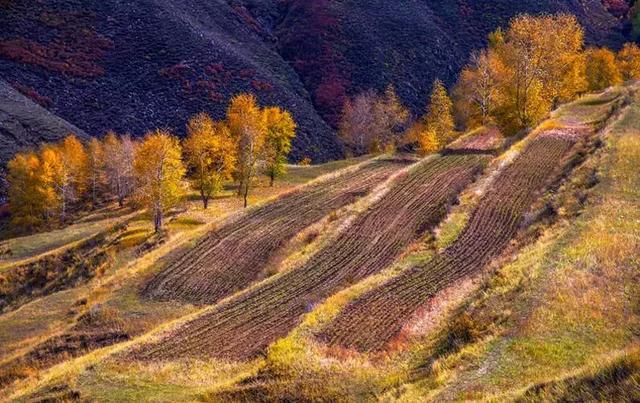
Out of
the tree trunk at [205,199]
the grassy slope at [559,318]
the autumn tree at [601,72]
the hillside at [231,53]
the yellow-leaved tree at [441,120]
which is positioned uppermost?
the hillside at [231,53]

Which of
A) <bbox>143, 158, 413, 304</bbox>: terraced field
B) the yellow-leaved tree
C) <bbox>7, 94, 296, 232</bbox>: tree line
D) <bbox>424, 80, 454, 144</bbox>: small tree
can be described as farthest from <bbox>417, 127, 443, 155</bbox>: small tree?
<bbox>143, 158, 413, 304</bbox>: terraced field

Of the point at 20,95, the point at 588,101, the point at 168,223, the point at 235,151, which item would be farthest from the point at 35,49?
the point at 588,101

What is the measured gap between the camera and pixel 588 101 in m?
63.4

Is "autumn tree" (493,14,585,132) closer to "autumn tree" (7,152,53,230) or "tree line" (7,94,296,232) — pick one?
"tree line" (7,94,296,232)

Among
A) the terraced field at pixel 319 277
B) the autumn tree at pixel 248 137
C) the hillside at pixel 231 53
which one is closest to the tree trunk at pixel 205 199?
the autumn tree at pixel 248 137

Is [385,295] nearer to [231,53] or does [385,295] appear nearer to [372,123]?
[372,123]

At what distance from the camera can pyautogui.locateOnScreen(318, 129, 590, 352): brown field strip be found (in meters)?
24.7

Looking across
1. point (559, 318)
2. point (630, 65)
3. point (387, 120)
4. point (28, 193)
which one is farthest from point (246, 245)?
point (630, 65)

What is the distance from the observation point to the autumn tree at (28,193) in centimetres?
7994

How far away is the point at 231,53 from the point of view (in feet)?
417

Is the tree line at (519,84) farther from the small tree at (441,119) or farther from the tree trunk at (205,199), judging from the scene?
the tree trunk at (205,199)

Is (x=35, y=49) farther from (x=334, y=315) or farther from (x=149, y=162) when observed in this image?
(x=334, y=315)

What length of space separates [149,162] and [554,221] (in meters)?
44.4

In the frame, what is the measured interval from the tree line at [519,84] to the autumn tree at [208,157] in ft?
82.4
